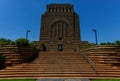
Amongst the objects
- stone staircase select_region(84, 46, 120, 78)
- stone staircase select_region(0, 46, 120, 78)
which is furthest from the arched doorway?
stone staircase select_region(84, 46, 120, 78)

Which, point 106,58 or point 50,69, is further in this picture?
point 106,58

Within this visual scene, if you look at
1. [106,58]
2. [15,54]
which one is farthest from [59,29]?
[106,58]

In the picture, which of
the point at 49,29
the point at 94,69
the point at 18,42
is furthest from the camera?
the point at 49,29

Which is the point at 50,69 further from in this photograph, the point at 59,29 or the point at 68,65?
the point at 59,29

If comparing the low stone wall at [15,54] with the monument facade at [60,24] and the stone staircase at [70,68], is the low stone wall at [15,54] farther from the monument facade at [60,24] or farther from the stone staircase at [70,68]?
the monument facade at [60,24]

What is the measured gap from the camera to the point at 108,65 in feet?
50.6

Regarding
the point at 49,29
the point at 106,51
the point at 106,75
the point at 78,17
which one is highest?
the point at 78,17

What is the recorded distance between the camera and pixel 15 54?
16.5 m

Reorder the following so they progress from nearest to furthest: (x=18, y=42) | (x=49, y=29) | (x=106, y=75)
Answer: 1. (x=106, y=75)
2. (x=18, y=42)
3. (x=49, y=29)

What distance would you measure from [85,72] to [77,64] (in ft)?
8.28

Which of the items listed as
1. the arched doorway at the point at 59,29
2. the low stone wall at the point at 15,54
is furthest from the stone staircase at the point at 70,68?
the arched doorway at the point at 59,29

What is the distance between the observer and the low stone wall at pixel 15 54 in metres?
16.0

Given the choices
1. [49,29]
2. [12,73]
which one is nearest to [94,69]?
[12,73]

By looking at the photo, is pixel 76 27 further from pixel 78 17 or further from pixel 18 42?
pixel 18 42
